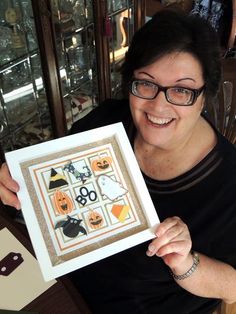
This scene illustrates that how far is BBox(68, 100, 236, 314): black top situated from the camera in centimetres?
86

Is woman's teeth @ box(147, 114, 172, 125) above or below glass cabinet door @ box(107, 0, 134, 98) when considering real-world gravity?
above

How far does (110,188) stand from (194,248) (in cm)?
31

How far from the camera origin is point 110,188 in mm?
738

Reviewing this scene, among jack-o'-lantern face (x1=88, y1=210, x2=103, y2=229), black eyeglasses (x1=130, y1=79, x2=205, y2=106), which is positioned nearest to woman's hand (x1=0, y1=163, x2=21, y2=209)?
jack-o'-lantern face (x1=88, y1=210, x2=103, y2=229)

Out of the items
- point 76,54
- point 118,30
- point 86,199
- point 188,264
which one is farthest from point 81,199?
point 118,30

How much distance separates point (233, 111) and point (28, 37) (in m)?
1.07

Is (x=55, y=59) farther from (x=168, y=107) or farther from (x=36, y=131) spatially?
(x=168, y=107)

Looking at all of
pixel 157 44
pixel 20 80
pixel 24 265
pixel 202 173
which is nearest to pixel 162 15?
pixel 157 44

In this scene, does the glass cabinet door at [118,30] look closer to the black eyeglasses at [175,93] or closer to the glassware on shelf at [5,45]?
the glassware on shelf at [5,45]

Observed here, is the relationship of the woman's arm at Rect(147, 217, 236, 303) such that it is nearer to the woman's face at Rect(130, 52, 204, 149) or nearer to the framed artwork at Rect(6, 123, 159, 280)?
the framed artwork at Rect(6, 123, 159, 280)

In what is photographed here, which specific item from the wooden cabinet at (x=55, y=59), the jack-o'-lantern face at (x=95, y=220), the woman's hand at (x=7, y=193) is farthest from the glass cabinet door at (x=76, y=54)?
the jack-o'-lantern face at (x=95, y=220)

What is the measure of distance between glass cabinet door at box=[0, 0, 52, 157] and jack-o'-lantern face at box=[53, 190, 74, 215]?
3.78 feet

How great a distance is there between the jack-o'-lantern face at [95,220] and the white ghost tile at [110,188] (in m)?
0.05

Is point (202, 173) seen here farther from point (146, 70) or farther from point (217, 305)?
point (217, 305)
